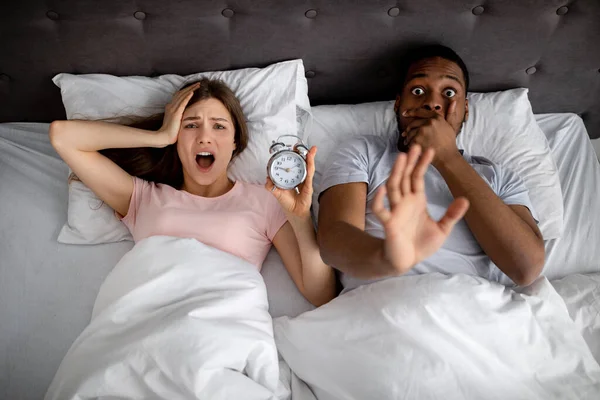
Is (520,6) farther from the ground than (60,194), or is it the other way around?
(520,6)

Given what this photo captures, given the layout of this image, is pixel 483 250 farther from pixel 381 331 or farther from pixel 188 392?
pixel 188 392

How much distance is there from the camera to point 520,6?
190 centimetres

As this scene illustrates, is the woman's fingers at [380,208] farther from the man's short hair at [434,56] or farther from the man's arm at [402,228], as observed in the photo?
the man's short hair at [434,56]

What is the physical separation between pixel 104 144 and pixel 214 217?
1.42ft

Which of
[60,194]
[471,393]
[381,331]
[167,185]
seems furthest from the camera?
[60,194]

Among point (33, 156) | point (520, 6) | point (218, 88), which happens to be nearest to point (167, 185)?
point (218, 88)

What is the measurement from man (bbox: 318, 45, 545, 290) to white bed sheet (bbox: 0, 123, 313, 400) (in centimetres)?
37

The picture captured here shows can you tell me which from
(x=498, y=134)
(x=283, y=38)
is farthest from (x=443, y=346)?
(x=283, y=38)

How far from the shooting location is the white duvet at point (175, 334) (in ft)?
4.12

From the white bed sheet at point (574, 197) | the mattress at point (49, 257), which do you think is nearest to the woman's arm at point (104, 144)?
the mattress at point (49, 257)

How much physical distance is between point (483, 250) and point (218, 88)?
1.06 m

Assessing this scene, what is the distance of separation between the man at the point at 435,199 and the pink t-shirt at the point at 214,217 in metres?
0.22

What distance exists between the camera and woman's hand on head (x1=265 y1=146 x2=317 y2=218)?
1.40 m

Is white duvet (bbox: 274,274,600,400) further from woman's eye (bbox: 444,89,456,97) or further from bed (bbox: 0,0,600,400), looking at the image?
woman's eye (bbox: 444,89,456,97)
